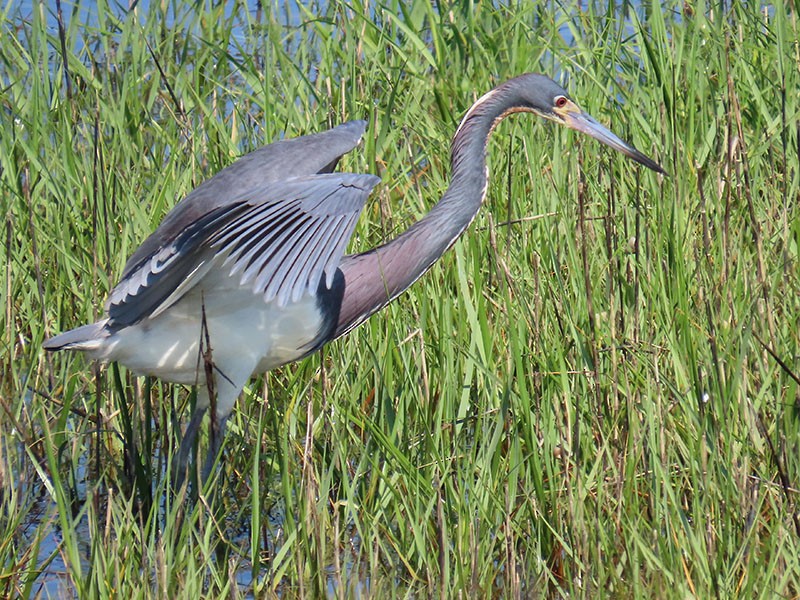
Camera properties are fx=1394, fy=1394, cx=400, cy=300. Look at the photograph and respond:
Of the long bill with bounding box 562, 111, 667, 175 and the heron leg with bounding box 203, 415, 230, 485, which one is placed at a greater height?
the long bill with bounding box 562, 111, 667, 175

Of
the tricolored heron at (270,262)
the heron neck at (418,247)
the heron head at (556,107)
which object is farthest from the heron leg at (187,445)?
the heron head at (556,107)

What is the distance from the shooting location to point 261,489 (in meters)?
3.03

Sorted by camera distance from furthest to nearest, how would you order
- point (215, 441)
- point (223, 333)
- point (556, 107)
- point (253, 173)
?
point (556, 107)
point (253, 173)
point (223, 333)
point (215, 441)

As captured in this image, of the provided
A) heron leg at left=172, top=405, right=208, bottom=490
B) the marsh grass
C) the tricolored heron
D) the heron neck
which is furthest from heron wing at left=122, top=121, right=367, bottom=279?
heron leg at left=172, top=405, right=208, bottom=490

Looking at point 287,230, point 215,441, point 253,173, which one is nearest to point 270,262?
point 287,230

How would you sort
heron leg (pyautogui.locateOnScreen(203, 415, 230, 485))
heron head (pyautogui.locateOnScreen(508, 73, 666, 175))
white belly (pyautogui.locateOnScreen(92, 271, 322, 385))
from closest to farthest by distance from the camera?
heron leg (pyautogui.locateOnScreen(203, 415, 230, 485))
white belly (pyautogui.locateOnScreen(92, 271, 322, 385))
heron head (pyautogui.locateOnScreen(508, 73, 666, 175))

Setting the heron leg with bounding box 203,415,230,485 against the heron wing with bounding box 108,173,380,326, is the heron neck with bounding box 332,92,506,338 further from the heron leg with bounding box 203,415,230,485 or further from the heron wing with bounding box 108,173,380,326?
the heron wing with bounding box 108,173,380,326

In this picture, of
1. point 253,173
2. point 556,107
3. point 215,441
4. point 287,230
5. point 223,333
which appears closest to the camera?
point 287,230

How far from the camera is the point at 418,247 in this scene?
10.2ft

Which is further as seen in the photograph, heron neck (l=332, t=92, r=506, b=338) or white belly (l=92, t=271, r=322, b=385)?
heron neck (l=332, t=92, r=506, b=338)

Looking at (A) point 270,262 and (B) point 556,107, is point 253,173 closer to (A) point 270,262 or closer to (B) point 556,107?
(A) point 270,262

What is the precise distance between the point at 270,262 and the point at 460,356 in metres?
0.64

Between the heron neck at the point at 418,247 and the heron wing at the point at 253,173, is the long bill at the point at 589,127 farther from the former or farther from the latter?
the heron wing at the point at 253,173

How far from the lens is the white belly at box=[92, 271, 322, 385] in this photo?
2.96 meters
